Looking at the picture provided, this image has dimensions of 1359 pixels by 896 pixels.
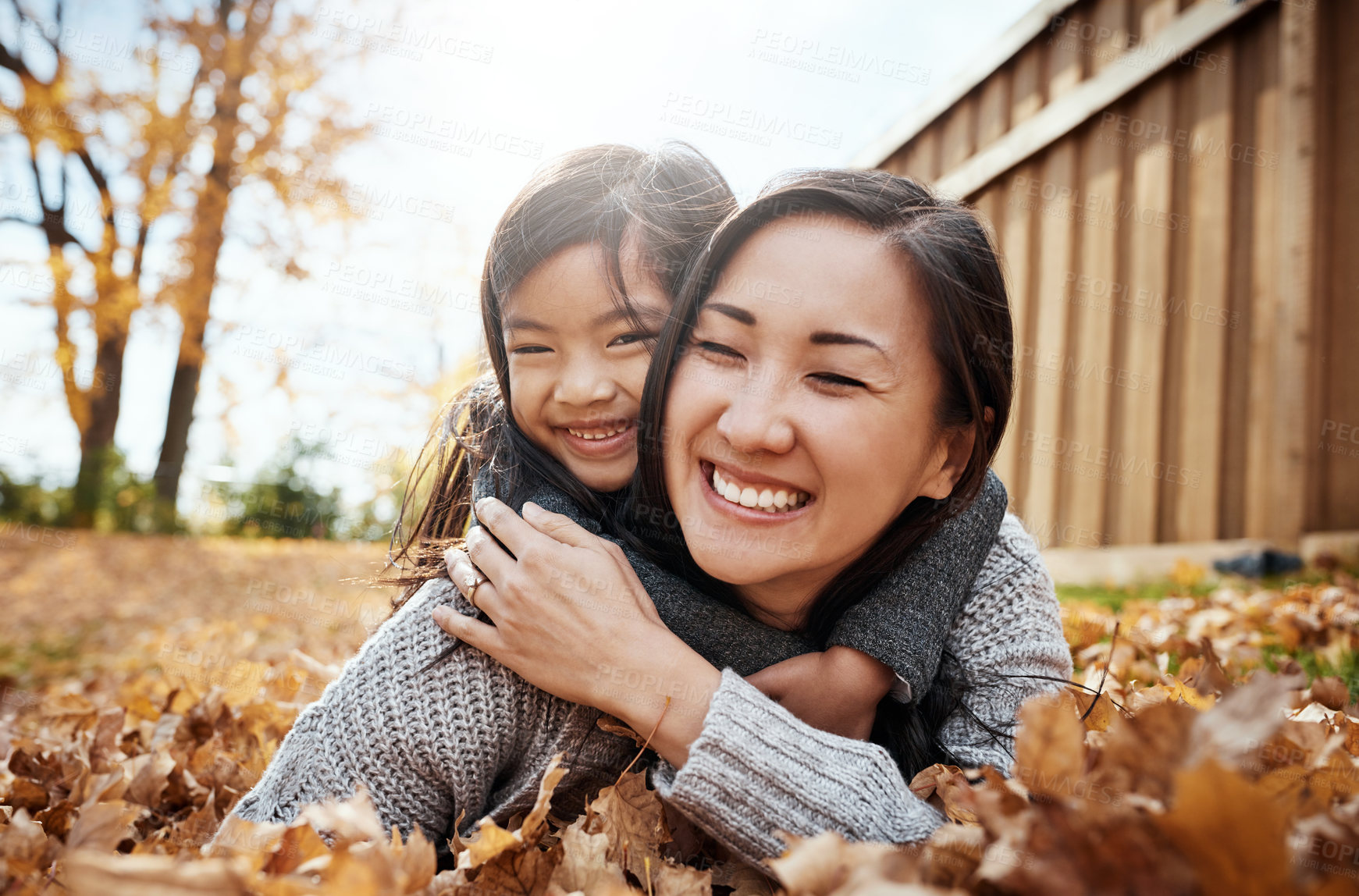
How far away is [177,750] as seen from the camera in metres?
2.18

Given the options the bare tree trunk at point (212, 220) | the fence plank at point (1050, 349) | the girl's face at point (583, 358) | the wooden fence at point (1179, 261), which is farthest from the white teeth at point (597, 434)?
the bare tree trunk at point (212, 220)

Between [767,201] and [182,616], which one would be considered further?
[182,616]

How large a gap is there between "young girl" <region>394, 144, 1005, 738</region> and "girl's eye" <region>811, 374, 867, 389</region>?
41 centimetres

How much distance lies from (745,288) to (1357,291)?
4178mm

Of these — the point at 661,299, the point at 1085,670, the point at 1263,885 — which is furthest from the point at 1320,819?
the point at 1085,670

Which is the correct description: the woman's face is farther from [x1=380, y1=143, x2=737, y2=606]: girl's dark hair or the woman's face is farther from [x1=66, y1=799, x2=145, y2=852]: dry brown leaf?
[x1=66, y1=799, x2=145, y2=852]: dry brown leaf

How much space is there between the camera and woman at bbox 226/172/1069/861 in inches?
53.2

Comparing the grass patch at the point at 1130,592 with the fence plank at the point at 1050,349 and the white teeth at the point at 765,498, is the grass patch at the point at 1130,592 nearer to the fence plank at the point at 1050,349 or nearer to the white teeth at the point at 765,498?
the fence plank at the point at 1050,349

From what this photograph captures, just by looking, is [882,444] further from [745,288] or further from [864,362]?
[745,288]

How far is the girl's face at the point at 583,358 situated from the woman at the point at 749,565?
262 millimetres

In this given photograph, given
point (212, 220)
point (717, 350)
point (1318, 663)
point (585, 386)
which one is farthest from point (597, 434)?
point (212, 220)

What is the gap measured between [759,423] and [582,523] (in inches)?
20.4

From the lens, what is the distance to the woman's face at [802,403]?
149 cm

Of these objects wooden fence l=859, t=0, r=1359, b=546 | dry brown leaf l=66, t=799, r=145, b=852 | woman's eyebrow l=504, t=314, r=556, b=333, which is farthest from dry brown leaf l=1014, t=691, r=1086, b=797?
wooden fence l=859, t=0, r=1359, b=546
